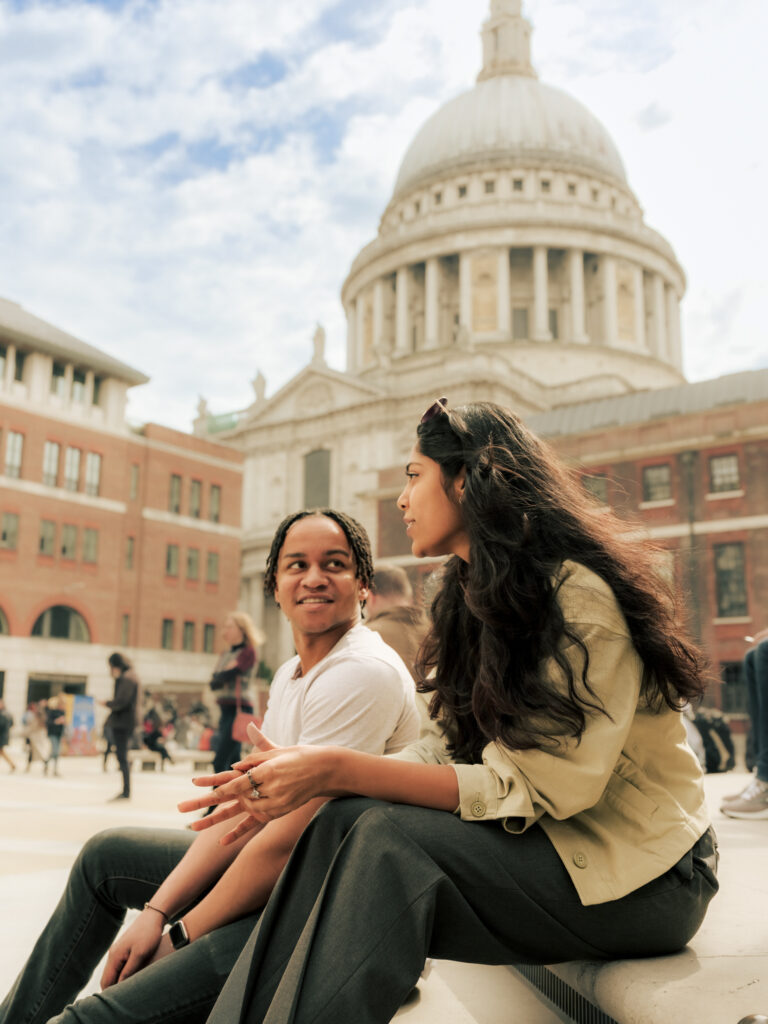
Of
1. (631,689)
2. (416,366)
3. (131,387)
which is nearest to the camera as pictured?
(631,689)

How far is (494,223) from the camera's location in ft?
189

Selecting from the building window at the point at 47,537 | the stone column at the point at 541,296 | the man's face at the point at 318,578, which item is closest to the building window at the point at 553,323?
the stone column at the point at 541,296

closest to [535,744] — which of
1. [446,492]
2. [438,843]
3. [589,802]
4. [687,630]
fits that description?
[589,802]

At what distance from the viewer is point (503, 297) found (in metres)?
56.4

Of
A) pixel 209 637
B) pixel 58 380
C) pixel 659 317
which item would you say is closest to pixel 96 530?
pixel 58 380

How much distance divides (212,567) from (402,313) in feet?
81.1

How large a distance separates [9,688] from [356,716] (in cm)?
3443

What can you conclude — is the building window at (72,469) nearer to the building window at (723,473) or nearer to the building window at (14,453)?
the building window at (14,453)

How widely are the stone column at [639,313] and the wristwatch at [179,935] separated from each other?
59.5m

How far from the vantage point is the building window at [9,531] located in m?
34.2

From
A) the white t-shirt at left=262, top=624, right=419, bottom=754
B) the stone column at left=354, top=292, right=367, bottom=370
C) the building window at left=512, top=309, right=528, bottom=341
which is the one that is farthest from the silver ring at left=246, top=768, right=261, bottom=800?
the stone column at left=354, top=292, right=367, bottom=370

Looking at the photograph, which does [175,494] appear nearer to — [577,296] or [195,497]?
[195,497]

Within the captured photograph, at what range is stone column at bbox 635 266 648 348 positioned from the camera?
193 feet

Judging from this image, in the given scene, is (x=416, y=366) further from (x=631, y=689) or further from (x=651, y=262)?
(x=631, y=689)
